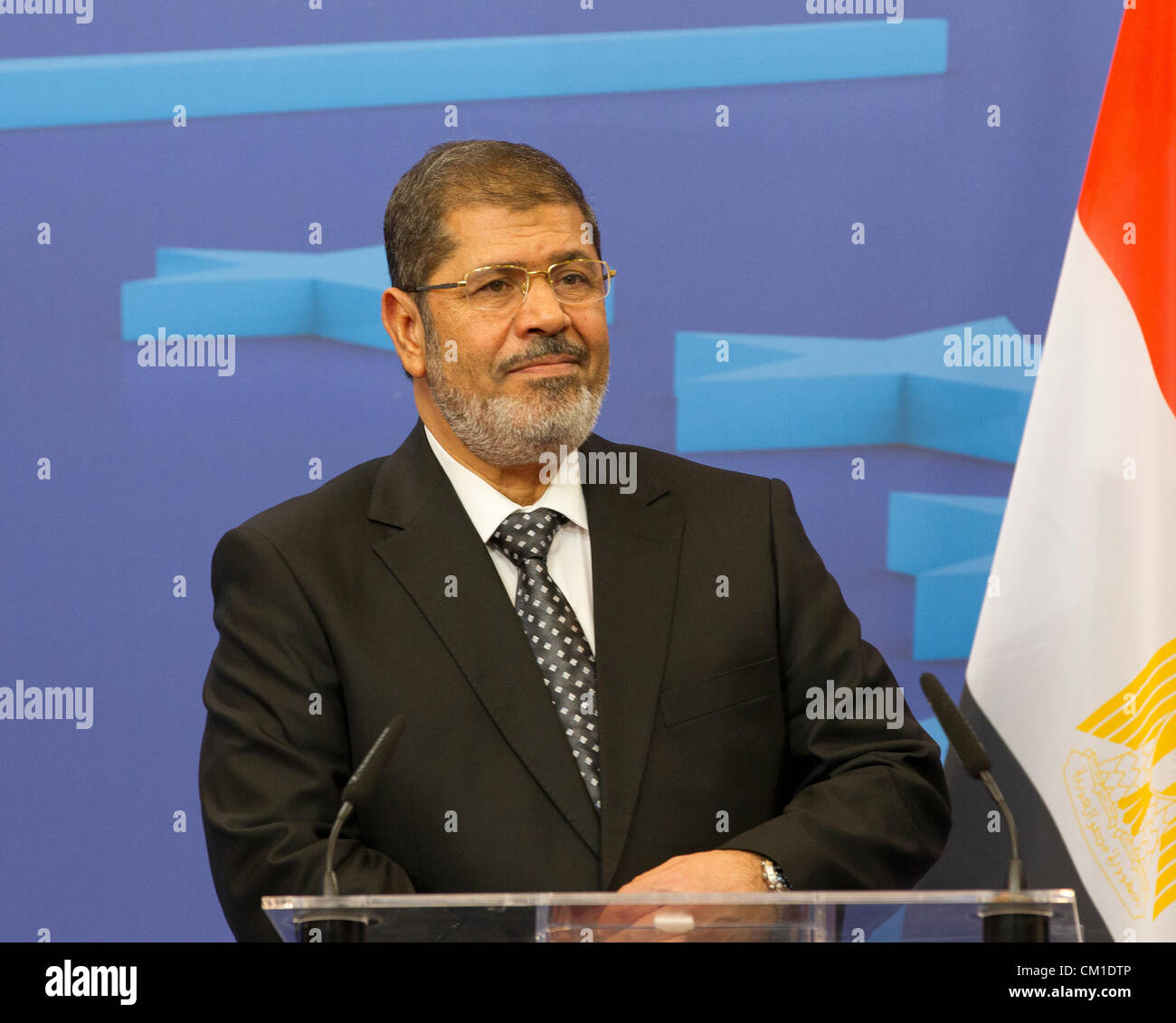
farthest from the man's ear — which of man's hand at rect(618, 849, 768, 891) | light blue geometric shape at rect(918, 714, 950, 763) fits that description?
light blue geometric shape at rect(918, 714, 950, 763)

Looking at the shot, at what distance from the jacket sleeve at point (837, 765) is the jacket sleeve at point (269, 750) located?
2.21ft

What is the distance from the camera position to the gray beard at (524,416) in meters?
2.76

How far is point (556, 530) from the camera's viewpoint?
2818 millimetres

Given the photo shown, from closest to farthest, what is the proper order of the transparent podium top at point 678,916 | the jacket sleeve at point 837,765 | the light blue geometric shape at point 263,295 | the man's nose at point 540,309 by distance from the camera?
1. the transparent podium top at point 678,916
2. the jacket sleeve at point 837,765
3. the man's nose at point 540,309
4. the light blue geometric shape at point 263,295

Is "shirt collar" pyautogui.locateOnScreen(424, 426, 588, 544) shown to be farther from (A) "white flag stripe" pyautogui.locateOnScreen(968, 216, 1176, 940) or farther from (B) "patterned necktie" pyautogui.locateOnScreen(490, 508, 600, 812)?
(A) "white flag stripe" pyautogui.locateOnScreen(968, 216, 1176, 940)

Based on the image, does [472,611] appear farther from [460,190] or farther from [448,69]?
[448,69]

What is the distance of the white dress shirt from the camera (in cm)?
277

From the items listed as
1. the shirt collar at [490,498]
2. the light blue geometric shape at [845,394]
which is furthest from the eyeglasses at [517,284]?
the light blue geometric shape at [845,394]

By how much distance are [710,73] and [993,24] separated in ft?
2.24

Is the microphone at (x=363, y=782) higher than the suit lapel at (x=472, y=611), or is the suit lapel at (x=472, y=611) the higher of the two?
the suit lapel at (x=472, y=611)

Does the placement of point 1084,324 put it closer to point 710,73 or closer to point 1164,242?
point 1164,242

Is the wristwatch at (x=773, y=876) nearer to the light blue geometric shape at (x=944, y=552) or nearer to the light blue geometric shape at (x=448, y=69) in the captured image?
the light blue geometric shape at (x=944, y=552)

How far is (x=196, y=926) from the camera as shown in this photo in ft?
11.4
